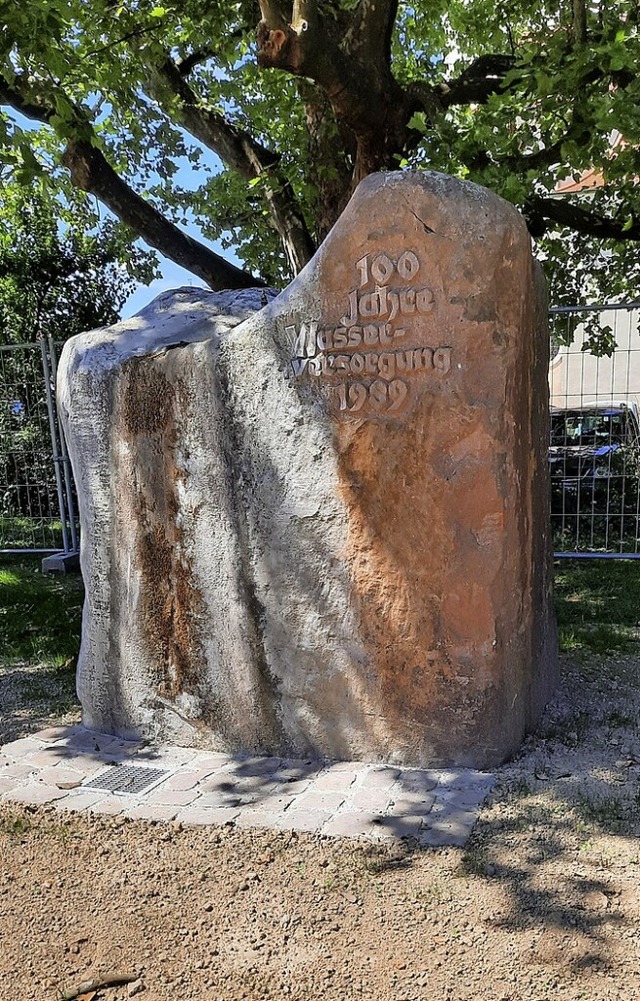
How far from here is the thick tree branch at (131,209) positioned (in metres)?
8.11

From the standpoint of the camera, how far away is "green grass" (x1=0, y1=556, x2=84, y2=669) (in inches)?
222

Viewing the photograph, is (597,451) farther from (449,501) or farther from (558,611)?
(449,501)

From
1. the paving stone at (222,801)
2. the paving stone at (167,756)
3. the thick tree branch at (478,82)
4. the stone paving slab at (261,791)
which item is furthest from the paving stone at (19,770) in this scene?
the thick tree branch at (478,82)

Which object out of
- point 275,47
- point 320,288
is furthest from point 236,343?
point 275,47

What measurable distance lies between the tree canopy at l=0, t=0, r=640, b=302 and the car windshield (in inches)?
65.5

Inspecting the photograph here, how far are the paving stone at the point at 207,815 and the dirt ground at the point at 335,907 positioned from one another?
0.06 metres

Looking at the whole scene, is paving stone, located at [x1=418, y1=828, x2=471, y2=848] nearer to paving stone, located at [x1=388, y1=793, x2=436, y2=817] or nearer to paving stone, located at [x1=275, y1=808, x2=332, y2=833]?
paving stone, located at [x1=388, y1=793, x2=436, y2=817]

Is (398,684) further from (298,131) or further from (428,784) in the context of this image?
(298,131)

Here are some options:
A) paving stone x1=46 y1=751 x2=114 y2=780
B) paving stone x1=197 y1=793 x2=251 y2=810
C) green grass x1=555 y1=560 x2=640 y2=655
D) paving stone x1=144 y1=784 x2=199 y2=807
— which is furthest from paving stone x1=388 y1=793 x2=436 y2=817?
green grass x1=555 y1=560 x2=640 y2=655

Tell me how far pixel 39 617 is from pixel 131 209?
14.6ft

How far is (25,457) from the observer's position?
33.1 ft

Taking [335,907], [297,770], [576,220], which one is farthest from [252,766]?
[576,220]

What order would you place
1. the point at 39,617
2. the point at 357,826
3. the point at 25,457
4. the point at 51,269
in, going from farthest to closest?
1. the point at 51,269
2. the point at 25,457
3. the point at 39,617
4. the point at 357,826

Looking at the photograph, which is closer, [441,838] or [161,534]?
[441,838]
